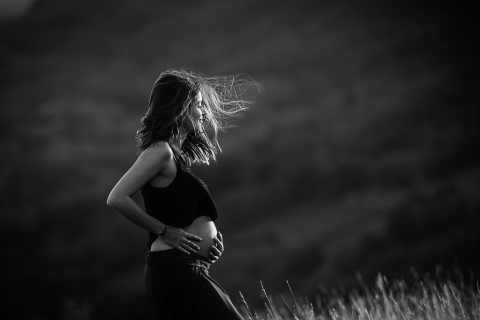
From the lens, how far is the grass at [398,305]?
4180mm

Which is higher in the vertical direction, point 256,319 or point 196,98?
point 196,98

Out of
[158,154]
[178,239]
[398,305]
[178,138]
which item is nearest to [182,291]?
[178,239]

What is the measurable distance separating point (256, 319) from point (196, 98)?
220 cm

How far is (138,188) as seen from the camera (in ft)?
9.37

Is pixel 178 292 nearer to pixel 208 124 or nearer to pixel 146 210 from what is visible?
pixel 146 210

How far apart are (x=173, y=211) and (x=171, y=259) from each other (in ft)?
0.91

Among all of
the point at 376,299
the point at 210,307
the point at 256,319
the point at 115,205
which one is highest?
the point at 115,205

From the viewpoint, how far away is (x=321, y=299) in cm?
539

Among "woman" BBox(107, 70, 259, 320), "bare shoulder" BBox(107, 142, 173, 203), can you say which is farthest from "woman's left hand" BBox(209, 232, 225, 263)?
"bare shoulder" BBox(107, 142, 173, 203)

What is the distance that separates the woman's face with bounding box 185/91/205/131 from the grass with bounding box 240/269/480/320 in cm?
155

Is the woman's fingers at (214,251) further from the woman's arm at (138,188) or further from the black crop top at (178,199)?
the woman's arm at (138,188)

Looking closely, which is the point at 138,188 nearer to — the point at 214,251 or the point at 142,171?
the point at 142,171

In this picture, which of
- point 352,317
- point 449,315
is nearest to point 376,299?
point 352,317

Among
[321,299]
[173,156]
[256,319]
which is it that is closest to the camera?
[173,156]
